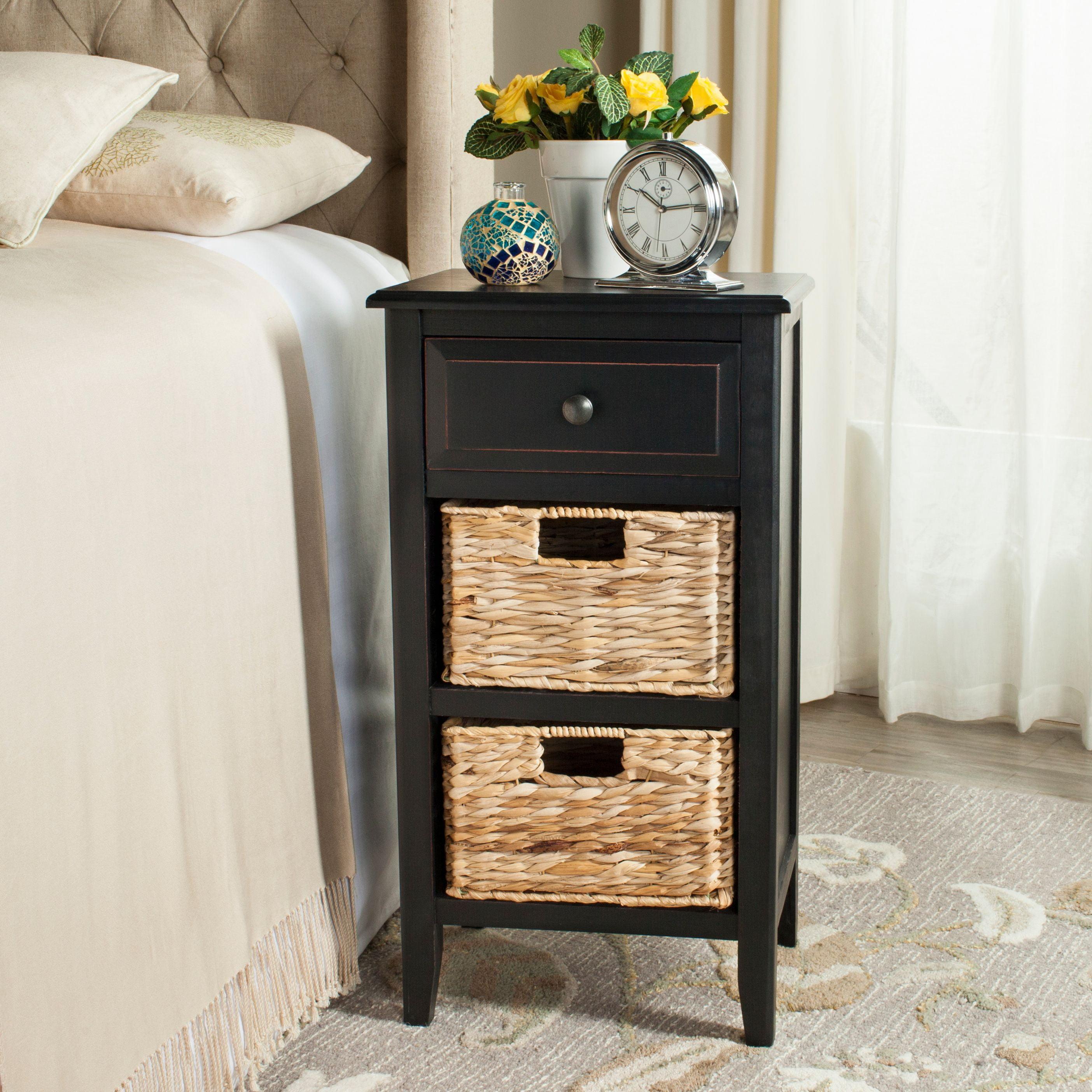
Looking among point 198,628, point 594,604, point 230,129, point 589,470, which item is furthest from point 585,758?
point 230,129

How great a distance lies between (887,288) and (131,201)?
1.21 meters

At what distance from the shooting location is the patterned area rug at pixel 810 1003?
3.92 ft

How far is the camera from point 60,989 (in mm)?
892

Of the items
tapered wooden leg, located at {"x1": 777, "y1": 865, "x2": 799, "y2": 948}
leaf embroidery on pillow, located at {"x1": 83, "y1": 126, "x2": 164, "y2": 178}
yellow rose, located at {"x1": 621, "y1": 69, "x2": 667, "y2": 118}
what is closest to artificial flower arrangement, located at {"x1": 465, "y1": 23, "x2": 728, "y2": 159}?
yellow rose, located at {"x1": 621, "y1": 69, "x2": 667, "y2": 118}

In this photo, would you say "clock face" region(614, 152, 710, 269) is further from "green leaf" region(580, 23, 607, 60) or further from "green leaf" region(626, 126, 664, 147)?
"green leaf" region(580, 23, 607, 60)

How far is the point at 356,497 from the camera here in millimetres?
1381

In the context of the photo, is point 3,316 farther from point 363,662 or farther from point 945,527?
point 945,527

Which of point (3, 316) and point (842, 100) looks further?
point (842, 100)

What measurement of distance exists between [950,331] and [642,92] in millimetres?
967

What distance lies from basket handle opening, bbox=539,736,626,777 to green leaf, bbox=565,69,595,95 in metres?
0.68

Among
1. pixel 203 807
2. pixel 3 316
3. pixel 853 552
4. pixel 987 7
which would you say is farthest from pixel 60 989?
pixel 987 7

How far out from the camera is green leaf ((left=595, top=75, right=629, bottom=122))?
1.20 meters

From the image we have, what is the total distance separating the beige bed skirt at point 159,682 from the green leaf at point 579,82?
358 millimetres

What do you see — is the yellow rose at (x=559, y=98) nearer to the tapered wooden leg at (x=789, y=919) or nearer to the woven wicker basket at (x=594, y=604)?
the woven wicker basket at (x=594, y=604)
